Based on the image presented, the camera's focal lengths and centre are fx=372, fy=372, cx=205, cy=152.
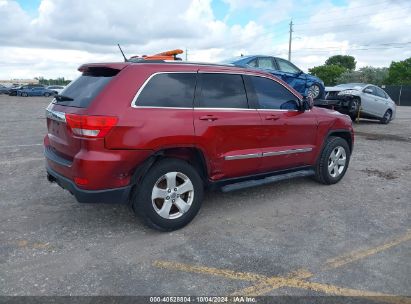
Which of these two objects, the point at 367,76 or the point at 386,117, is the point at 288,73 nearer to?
the point at 386,117

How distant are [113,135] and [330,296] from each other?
240cm

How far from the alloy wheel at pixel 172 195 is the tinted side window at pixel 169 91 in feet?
2.52

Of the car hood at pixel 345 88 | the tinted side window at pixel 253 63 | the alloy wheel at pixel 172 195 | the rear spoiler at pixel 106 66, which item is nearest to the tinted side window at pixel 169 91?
the rear spoiler at pixel 106 66

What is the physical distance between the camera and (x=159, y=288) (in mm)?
3074

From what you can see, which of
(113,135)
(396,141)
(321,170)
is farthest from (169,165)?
(396,141)

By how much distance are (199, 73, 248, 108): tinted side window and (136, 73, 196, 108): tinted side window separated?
0.54ft

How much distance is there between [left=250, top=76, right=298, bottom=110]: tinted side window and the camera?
191 inches

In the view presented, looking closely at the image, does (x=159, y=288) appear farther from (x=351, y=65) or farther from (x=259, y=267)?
(x=351, y=65)

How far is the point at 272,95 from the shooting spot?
16.6 feet

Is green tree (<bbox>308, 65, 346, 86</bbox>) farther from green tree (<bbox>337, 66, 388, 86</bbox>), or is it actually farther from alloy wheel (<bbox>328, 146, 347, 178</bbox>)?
alloy wheel (<bbox>328, 146, 347, 178</bbox>)

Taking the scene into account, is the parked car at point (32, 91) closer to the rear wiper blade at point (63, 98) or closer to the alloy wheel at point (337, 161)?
the rear wiper blade at point (63, 98)

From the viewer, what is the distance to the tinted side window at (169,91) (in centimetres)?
388

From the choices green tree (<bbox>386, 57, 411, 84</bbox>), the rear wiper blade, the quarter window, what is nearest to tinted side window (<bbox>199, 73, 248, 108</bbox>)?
the rear wiper blade

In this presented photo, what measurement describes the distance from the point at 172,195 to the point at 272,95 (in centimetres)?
203
